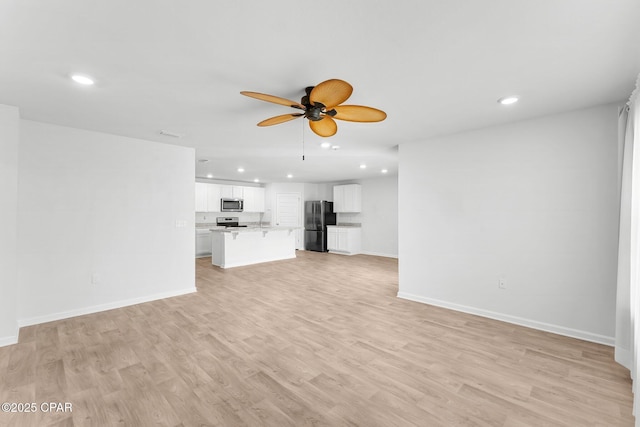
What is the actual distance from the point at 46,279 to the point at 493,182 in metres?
5.74

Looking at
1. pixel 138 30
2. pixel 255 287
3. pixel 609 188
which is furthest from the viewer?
pixel 255 287

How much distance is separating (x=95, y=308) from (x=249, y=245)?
3.66 metres

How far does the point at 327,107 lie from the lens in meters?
2.12

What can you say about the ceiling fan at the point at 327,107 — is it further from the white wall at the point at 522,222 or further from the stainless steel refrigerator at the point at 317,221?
the stainless steel refrigerator at the point at 317,221

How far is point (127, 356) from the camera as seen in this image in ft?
8.27

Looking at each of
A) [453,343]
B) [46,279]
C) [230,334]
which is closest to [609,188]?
[453,343]

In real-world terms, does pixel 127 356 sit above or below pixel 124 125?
below

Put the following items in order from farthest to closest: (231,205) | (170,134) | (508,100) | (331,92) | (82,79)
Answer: (231,205)
(170,134)
(508,100)
(82,79)
(331,92)

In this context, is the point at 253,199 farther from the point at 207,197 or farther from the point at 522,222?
the point at 522,222

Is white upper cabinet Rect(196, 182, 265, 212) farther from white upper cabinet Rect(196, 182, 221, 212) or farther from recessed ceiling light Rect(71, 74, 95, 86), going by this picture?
recessed ceiling light Rect(71, 74, 95, 86)

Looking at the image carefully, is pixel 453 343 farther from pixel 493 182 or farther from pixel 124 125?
pixel 124 125

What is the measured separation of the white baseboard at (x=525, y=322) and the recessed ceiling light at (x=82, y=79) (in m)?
4.54

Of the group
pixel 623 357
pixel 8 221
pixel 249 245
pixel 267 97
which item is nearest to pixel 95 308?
pixel 8 221

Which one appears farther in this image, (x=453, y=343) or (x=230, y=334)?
(x=230, y=334)
